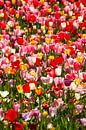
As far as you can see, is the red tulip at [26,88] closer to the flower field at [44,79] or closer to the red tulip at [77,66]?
the flower field at [44,79]

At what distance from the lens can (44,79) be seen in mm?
4867

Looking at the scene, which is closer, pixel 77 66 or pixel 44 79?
pixel 44 79

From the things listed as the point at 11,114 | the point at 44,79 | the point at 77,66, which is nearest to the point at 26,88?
the point at 44,79

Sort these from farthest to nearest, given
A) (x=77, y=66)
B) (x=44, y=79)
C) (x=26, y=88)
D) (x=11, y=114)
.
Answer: (x=77, y=66) < (x=44, y=79) < (x=26, y=88) < (x=11, y=114)

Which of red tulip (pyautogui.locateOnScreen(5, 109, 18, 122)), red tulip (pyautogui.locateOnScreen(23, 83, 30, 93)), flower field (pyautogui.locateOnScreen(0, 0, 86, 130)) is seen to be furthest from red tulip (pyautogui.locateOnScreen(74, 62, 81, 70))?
red tulip (pyautogui.locateOnScreen(5, 109, 18, 122))

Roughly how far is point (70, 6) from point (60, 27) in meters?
1.24

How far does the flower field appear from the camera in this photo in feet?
14.3

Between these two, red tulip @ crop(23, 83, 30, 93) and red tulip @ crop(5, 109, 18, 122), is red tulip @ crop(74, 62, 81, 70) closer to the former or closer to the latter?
red tulip @ crop(23, 83, 30, 93)

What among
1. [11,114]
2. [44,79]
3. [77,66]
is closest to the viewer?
[11,114]

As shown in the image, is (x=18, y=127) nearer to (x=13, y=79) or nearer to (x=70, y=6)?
(x=13, y=79)

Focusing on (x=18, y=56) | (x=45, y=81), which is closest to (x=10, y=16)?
(x=18, y=56)

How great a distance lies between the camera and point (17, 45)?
21.3 ft

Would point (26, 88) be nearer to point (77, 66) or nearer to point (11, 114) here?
point (11, 114)

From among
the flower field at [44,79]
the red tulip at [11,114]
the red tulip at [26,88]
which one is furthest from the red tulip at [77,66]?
the red tulip at [11,114]
